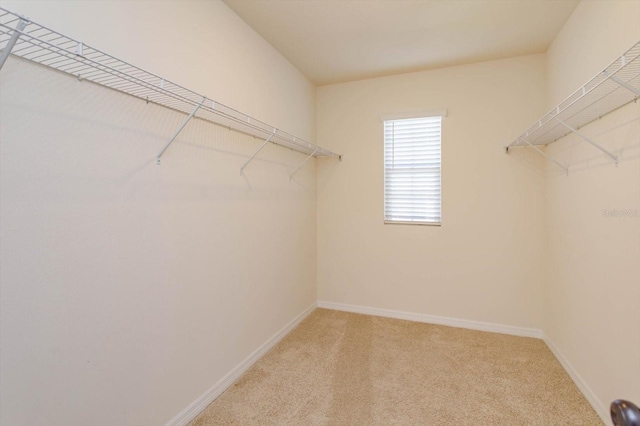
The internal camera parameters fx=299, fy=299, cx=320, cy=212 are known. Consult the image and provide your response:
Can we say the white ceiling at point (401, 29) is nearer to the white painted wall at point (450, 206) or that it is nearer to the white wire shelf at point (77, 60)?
the white painted wall at point (450, 206)

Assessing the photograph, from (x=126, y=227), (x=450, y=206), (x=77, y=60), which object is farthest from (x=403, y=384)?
(x=77, y=60)

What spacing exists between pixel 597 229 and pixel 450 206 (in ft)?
4.02

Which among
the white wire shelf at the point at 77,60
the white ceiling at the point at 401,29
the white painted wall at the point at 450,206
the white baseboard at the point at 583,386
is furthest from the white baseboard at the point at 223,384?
the white ceiling at the point at 401,29

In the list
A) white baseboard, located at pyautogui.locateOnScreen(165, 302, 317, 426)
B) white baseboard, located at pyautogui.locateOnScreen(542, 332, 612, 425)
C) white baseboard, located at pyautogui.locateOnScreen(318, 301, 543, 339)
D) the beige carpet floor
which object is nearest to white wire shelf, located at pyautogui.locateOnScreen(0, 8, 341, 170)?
white baseboard, located at pyautogui.locateOnScreen(165, 302, 317, 426)

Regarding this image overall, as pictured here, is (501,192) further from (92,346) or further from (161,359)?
(92,346)

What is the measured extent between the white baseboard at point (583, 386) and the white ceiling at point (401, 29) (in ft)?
8.16

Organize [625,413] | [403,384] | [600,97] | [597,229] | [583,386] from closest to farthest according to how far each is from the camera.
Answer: [625,413] < [600,97] < [597,229] < [583,386] < [403,384]

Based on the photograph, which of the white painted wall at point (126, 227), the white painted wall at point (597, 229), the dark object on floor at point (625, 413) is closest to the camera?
the dark object on floor at point (625, 413)

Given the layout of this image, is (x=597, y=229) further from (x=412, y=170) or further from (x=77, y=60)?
(x=77, y=60)

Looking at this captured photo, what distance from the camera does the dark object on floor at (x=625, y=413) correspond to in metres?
0.52

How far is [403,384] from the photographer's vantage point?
205cm

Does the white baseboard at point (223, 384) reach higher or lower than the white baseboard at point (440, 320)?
lower

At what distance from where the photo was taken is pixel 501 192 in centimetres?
280

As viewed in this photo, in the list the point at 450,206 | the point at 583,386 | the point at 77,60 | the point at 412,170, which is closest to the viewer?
the point at 77,60
